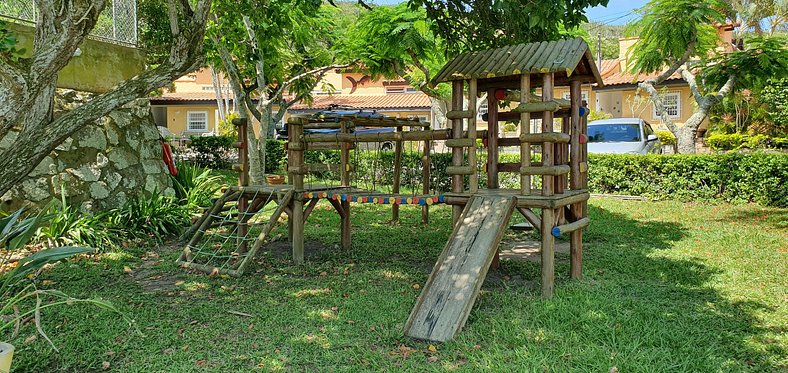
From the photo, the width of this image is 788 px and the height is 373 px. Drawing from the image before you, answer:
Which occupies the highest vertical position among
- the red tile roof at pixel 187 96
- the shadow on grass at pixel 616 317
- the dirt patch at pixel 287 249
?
the red tile roof at pixel 187 96

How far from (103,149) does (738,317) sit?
831 centimetres

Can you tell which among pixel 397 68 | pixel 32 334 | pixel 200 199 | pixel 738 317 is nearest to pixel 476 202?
pixel 738 317

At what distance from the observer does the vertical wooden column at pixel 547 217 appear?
17.9ft

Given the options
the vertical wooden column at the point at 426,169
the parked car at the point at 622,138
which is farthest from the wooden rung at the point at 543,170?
the parked car at the point at 622,138

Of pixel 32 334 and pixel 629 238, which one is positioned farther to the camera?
pixel 629 238

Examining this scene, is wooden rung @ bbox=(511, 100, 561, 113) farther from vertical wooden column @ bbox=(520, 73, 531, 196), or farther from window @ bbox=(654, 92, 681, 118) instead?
window @ bbox=(654, 92, 681, 118)

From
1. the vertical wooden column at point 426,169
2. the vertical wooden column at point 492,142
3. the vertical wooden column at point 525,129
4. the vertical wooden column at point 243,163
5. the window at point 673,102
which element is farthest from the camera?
the window at point 673,102

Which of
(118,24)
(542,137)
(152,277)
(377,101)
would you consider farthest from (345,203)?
(377,101)

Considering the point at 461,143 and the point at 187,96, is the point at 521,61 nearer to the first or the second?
the point at 461,143

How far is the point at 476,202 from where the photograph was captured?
584 cm

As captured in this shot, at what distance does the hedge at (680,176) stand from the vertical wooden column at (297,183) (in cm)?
315

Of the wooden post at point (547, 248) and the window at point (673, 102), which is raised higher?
the window at point (673, 102)

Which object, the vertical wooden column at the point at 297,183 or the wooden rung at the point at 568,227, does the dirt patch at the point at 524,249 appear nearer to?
the wooden rung at the point at 568,227

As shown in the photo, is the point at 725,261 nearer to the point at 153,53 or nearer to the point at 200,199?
the point at 200,199
